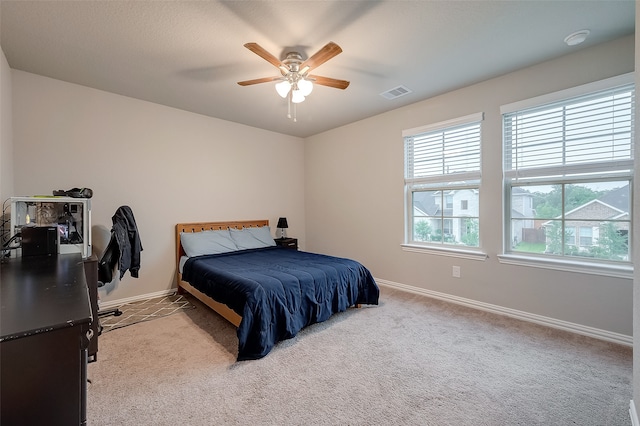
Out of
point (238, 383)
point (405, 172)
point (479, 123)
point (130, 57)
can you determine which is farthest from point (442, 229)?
point (130, 57)

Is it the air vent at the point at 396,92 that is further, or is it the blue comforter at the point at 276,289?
the air vent at the point at 396,92

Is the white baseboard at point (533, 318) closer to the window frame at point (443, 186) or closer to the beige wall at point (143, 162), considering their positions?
the window frame at point (443, 186)

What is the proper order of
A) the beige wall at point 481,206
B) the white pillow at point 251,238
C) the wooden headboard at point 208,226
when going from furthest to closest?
the white pillow at point 251,238 < the wooden headboard at point 208,226 < the beige wall at point 481,206

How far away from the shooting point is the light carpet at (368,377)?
161 centimetres

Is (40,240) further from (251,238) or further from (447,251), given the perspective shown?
A: (447,251)

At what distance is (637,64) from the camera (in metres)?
1.42

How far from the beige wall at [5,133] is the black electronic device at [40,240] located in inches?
31.5

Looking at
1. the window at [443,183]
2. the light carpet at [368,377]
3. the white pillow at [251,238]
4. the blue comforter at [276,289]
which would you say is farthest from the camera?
the white pillow at [251,238]

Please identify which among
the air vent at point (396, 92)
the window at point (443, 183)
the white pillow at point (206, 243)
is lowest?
the white pillow at point (206, 243)

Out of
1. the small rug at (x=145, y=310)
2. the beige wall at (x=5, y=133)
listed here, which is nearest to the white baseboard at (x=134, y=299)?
the small rug at (x=145, y=310)

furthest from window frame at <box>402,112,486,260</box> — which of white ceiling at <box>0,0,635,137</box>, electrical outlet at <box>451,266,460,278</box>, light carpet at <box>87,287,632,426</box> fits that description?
light carpet at <box>87,287,632,426</box>

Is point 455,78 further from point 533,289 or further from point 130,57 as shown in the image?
point 130,57

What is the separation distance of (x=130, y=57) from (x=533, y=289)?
15.3 feet

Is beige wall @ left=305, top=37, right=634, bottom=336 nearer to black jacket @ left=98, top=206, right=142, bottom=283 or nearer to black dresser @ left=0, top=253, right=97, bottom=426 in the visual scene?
A: black jacket @ left=98, top=206, right=142, bottom=283
